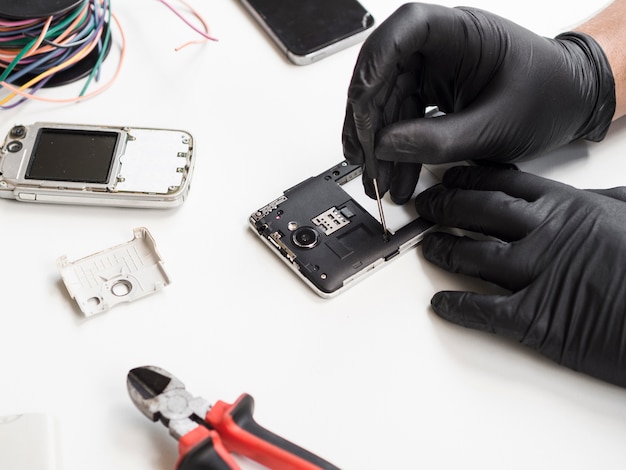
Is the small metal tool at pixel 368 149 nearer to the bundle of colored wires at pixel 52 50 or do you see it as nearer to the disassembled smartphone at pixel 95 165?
the disassembled smartphone at pixel 95 165

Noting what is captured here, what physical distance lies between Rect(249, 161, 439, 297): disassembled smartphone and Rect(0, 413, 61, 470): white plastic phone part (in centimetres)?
37

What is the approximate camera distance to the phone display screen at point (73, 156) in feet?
3.27

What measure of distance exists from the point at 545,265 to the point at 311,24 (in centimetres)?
62

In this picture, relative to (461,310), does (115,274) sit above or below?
above

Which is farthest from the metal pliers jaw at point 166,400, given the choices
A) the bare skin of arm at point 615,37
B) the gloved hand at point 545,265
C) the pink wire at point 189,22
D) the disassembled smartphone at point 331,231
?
the bare skin of arm at point 615,37

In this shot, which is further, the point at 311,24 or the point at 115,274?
the point at 311,24

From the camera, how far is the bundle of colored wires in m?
1.09

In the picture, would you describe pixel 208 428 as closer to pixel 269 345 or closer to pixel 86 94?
pixel 269 345

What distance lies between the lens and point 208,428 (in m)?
0.77

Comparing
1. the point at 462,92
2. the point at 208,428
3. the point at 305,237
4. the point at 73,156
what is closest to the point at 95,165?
the point at 73,156

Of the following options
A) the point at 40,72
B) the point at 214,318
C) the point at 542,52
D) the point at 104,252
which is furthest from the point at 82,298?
the point at 542,52

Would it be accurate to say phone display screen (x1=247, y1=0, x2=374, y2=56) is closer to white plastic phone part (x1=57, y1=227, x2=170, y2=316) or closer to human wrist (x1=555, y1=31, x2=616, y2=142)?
human wrist (x1=555, y1=31, x2=616, y2=142)

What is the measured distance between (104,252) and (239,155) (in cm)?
27

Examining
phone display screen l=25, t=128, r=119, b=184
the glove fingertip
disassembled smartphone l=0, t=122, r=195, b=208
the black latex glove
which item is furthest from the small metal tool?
phone display screen l=25, t=128, r=119, b=184
